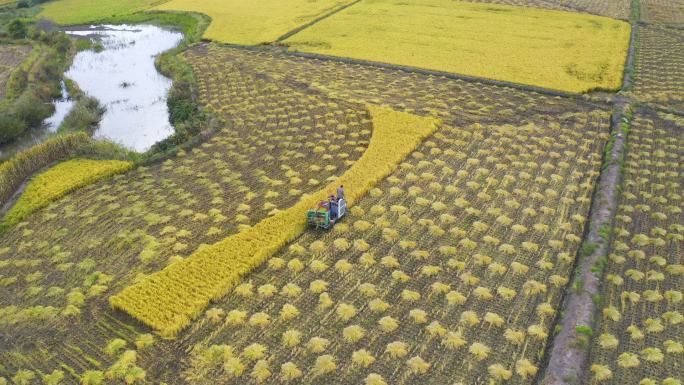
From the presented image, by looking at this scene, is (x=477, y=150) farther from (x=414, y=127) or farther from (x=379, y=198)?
(x=379, y=198)

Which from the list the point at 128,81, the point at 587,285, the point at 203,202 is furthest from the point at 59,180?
the point at 587,285

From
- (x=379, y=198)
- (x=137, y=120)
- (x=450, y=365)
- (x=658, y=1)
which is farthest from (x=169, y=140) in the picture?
(x=658, y=1)

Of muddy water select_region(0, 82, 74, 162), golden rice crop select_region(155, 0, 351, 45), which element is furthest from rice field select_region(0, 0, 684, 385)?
golden rice crop select_region(155, 0, 351, 45)

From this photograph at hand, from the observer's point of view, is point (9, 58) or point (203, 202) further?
point (9, 58)

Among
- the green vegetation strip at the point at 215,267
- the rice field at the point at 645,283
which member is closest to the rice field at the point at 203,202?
the green vegetation strip at the point at 215,267

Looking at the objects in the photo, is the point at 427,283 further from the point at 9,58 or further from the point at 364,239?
the point at 9,58

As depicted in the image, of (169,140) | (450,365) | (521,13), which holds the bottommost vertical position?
(450,365)
